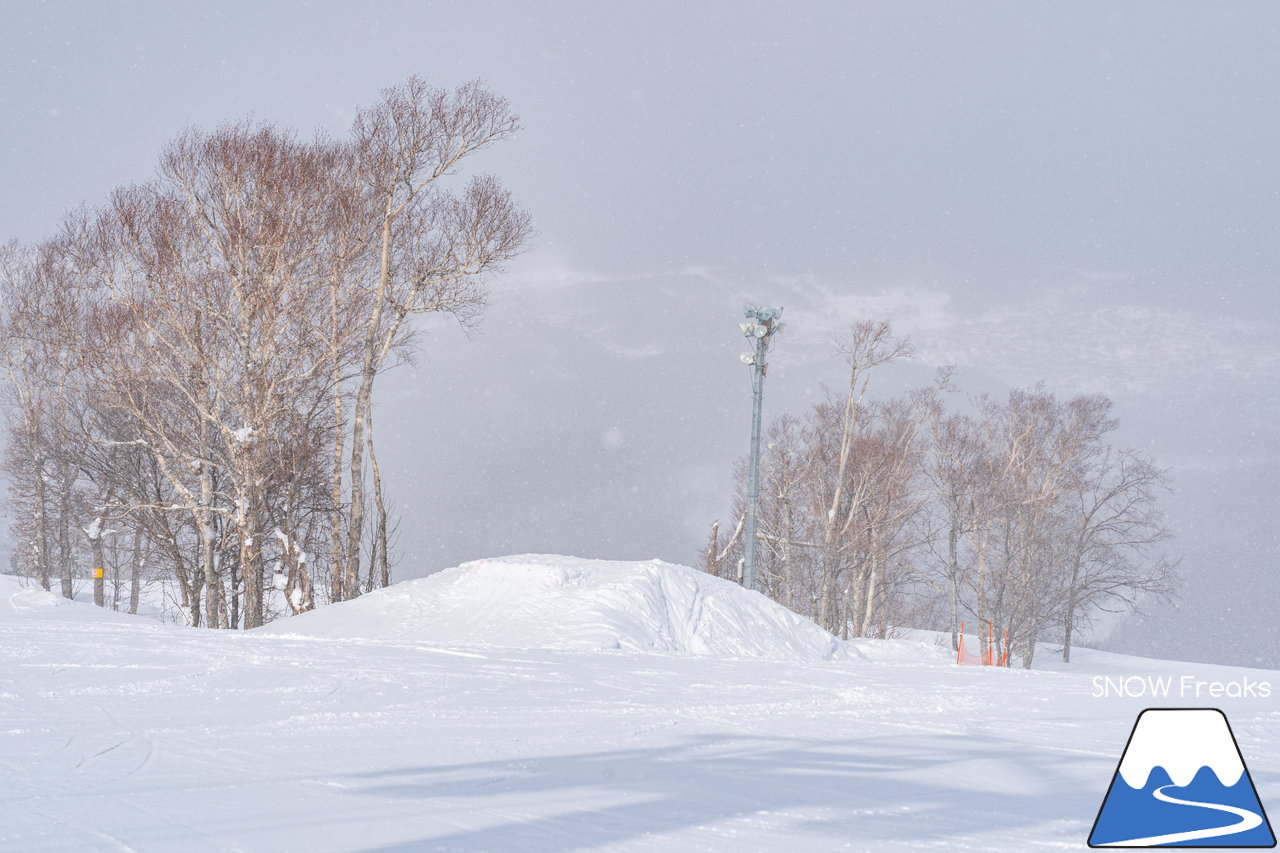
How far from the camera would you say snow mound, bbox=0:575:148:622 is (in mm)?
12328

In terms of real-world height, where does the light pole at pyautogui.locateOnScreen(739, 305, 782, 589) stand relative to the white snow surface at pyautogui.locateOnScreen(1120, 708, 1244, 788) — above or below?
above

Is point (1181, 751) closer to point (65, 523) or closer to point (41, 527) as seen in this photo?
point (41, 527)

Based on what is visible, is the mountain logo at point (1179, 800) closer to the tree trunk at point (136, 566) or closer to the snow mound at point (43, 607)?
the snow mound at point (43, 607)

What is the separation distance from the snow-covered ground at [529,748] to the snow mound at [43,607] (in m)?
2.62

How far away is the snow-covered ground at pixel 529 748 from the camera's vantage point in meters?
3.42

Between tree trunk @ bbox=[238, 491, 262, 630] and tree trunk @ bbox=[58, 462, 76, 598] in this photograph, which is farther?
tree trunk @ bbox=[58, 462, 76, 598]

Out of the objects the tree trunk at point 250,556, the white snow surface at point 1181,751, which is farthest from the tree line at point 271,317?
the white snow surface at point 1181,751

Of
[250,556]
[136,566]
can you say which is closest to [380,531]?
[250,556]

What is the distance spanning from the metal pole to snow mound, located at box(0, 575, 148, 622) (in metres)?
10.1

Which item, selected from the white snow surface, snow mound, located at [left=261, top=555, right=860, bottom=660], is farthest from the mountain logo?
snow mound, located at [left=261, top=555, right=860, bottom=660]

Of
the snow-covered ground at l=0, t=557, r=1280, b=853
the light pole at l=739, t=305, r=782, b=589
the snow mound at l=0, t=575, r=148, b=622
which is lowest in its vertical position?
the snow mound at l=0, t=575, r=148, b=622

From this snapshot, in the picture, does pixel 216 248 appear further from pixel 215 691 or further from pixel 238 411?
pixel 215 691

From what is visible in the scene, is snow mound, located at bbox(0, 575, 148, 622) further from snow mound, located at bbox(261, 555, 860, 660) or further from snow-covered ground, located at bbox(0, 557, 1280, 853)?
snow-covered ground, located at bbox(0, 557, 1280, 853)

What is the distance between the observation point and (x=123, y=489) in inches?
894
